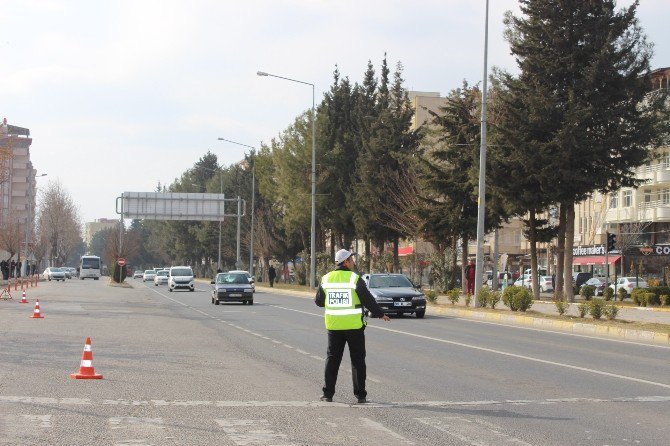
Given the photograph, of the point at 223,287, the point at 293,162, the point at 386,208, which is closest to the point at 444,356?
the point at 223,287

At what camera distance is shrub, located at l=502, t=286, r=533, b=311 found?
110 ft

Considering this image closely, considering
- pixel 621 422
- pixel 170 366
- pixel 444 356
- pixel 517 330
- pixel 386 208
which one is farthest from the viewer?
pixel 386 208

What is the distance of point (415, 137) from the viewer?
64.6m

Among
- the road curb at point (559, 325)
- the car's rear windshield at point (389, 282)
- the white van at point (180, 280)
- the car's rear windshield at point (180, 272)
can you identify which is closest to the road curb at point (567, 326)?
the road curb at point (559, 325)

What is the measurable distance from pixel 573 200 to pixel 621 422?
3532 centimetres

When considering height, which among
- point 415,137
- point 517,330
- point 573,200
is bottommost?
point 517,330

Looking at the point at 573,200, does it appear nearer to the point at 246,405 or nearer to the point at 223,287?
the point at 223,287

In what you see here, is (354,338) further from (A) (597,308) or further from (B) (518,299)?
(B) (518,299)

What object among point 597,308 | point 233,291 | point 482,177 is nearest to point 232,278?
point 233,291

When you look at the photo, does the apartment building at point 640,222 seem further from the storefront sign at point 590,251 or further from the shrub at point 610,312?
→ the shrub at point 610,312

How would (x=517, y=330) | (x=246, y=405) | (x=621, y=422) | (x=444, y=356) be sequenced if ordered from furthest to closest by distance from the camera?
(x=517, y=330), (x=444, y=356), (x=246, y=405), (x=621, y=422)

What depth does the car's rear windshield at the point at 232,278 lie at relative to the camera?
4408 centimetres

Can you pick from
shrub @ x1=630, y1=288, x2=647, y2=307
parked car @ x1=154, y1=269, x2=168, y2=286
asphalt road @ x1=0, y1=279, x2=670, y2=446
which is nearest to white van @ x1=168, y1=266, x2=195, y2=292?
parked car @ x1=154, y1=269, x2=168, y2=286

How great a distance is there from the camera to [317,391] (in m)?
12.6
